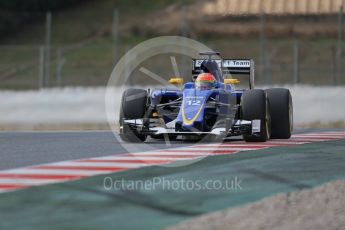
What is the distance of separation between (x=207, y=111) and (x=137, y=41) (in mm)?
28212

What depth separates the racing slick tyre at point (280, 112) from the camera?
15234 millimetres

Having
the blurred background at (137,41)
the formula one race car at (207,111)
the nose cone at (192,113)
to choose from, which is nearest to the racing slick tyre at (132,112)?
the formula one race car at (207,111)

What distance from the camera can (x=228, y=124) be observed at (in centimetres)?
1423

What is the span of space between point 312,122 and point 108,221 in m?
14.3

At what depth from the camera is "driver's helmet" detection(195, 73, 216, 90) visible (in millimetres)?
14703

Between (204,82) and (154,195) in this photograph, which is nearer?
(154,195)

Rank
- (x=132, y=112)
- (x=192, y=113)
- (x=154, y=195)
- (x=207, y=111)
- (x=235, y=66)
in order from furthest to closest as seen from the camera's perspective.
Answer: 1. (x=235, y=66)
2. (x=132, y=112)
3. (x=207, y=111)
4. (x=192, y=113)
5. (x=154, y=195)

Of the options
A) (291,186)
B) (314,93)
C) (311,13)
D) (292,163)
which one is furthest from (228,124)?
(311,13)

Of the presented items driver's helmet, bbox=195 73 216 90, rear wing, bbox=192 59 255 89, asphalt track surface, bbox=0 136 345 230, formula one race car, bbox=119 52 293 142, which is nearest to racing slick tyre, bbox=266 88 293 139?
formula one race car, bbox=119 52 293 142

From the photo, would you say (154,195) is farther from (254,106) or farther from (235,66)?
(235,66)

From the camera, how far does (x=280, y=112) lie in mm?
15305

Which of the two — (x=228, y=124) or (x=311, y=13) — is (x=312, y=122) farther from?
(x=311, y=13)


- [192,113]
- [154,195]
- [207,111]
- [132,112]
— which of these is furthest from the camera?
[132,112]

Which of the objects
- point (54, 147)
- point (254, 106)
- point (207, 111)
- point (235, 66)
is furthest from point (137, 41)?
point (54, 147)
